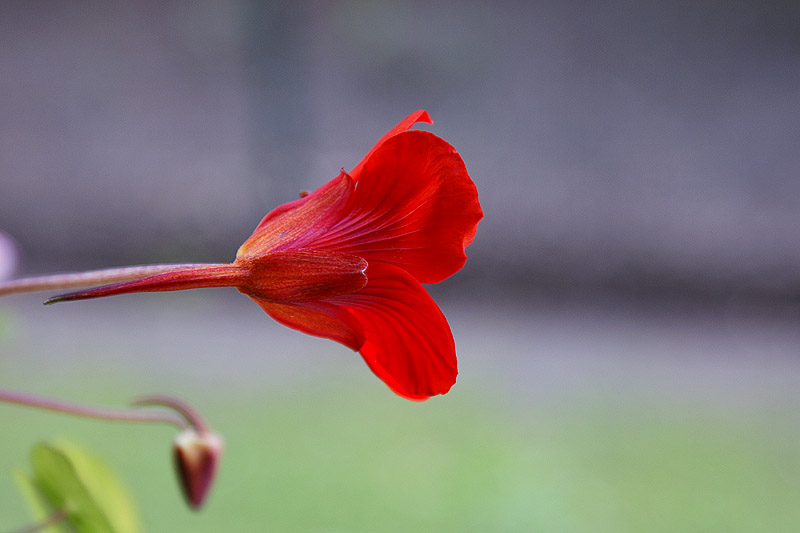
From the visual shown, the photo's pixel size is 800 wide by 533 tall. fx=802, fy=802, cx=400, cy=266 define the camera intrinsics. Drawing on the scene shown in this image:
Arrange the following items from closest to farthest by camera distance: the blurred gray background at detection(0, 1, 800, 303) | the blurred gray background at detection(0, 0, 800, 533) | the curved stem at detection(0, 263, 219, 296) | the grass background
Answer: the curved stem at detection(0, 263, 219, 296) < the grass background < the blurred gray background at detection(0, 0, 800, 533) < the blurred gray background at detection(0, 1, 800, 303)

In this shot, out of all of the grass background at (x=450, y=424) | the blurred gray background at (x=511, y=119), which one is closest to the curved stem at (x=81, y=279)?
the grass background at (x=450, y=424)

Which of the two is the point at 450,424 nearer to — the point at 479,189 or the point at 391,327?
the point at 479,189

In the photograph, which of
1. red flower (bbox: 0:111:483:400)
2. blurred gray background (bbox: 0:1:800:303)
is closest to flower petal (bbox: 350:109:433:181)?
red flower (bbox: 0:111:483:400)

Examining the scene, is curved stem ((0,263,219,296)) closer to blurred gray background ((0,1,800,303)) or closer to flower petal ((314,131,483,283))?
flower petal ((314,131,483,283))

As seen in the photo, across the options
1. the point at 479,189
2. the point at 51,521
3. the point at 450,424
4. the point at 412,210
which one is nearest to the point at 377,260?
the point at 412,210

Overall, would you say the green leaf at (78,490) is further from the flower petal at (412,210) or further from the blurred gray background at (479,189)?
the blurred gray background at (479,189)

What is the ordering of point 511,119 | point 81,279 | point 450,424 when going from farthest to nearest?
point 511,119, point 450,424, point 81,279
